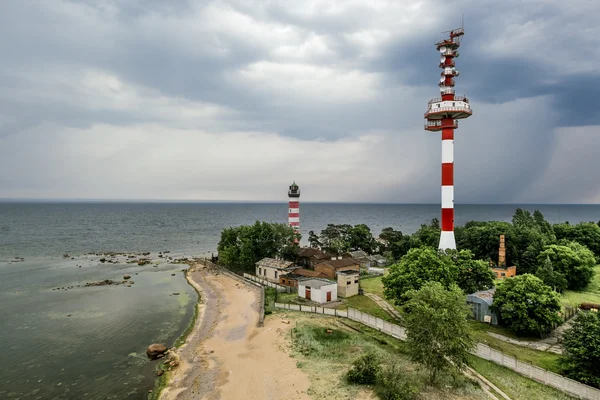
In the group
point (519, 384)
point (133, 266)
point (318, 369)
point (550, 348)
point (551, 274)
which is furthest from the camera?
point (133, 266)

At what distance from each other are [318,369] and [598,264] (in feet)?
239

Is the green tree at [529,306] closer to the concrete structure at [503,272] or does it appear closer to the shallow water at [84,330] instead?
the concrete structure at [503,272]

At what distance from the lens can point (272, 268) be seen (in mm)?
58812

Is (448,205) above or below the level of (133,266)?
above

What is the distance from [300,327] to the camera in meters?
36.4

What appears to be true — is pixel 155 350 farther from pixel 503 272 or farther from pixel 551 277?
pixel 503 272

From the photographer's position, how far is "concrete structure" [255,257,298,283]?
5728 centimetres

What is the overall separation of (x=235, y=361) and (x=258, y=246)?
35.7 meters

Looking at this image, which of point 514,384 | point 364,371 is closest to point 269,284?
point 364,371

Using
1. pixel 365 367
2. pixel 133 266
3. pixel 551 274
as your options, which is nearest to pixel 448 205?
pixel 551 274

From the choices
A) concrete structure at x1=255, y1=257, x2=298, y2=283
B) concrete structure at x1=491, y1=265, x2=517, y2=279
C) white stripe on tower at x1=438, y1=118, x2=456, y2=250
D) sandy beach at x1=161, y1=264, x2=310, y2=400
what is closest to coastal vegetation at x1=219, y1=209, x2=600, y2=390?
concrete structure at x1=491, y1=265, x2=517, y2=279

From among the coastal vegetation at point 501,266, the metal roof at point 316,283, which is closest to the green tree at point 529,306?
the coastal vegetation at point 501,266

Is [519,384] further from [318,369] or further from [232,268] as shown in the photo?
[232,268]

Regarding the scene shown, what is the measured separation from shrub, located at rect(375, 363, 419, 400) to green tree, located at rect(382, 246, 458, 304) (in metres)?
12.2
